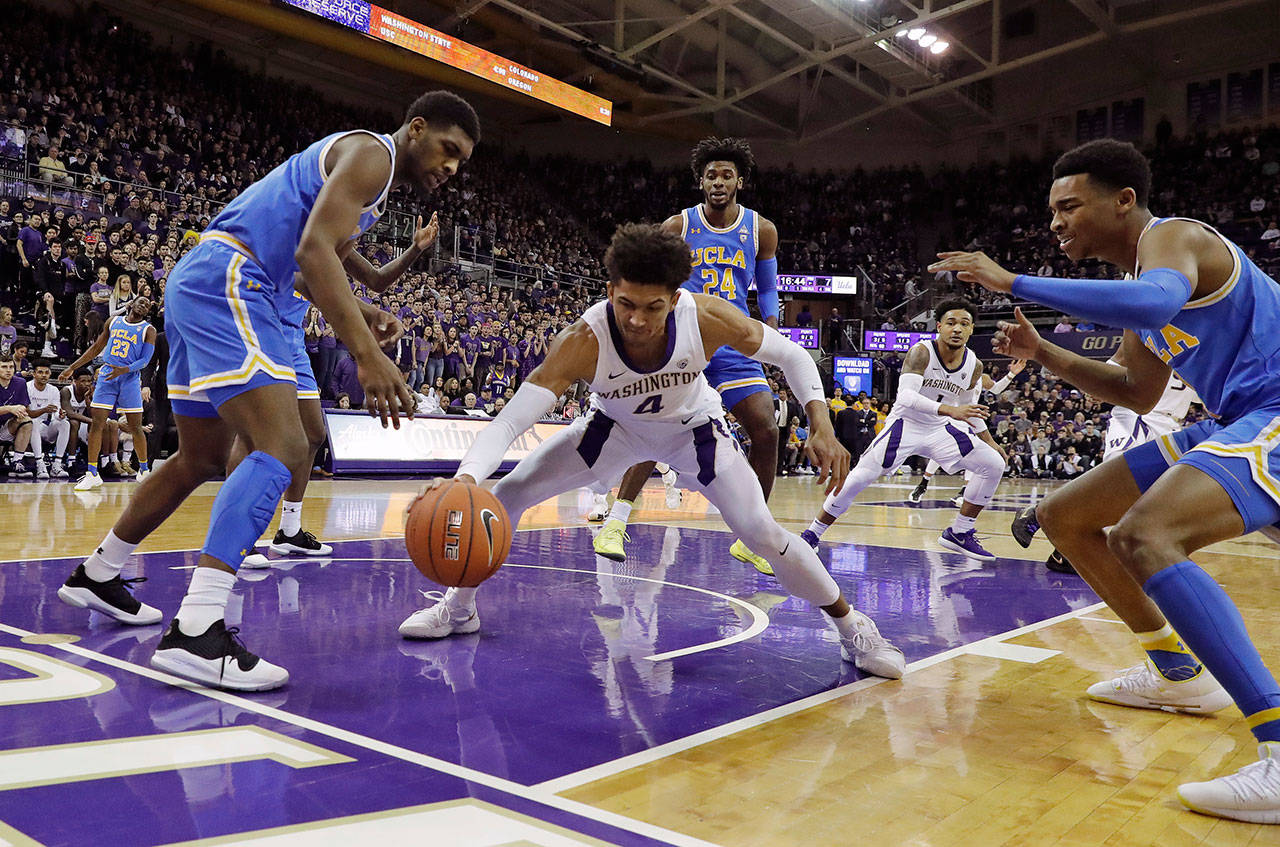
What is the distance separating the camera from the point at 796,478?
20375 millimetres

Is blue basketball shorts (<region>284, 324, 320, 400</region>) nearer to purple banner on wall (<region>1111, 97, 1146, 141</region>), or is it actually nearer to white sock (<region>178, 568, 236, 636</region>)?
white sock (<region>178, 568, 236, 636</region>)

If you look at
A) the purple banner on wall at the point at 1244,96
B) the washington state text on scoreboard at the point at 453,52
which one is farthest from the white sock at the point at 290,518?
the purple banner on wall at the point at 1244,96

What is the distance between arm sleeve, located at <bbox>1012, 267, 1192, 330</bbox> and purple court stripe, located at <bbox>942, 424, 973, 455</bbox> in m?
4.92

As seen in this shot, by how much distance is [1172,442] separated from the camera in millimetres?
3205

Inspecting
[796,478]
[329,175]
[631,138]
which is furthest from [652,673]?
[631,138]

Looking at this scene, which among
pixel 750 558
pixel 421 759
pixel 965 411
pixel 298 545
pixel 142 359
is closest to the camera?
pixel 421 759

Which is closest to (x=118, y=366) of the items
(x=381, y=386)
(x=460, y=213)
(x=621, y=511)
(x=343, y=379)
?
(x=343, y=379)

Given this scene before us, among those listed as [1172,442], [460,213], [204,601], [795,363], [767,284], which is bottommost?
[204,601]

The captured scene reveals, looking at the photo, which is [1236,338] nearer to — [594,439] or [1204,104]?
[594,439]

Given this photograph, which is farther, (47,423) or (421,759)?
(47,423)

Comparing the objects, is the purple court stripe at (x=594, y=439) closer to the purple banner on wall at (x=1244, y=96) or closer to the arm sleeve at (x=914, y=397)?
the arm sleeve at (x=914, y=397)

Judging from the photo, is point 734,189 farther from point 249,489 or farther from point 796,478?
point 796,478

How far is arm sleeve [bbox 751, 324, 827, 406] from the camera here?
142 inches

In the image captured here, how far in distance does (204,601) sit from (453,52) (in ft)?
72.0
